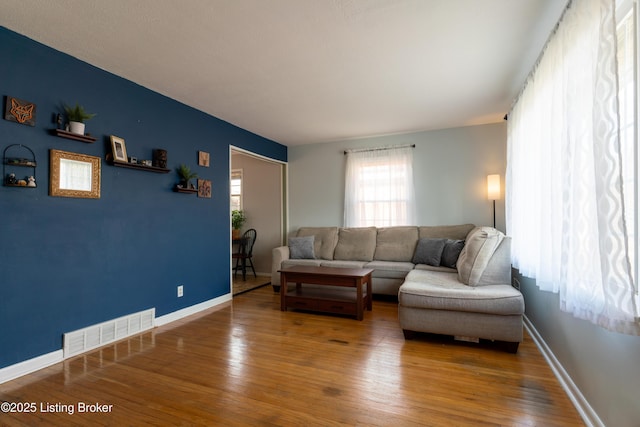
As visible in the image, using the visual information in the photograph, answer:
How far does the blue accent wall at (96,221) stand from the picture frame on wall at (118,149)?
78mm

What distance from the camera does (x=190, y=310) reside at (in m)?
3.69

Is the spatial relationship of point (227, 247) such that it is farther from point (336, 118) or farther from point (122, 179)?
point (336, 118)

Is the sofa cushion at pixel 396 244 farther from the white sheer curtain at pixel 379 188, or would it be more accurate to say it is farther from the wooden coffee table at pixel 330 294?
the wooden coffee table at pixel 330 294

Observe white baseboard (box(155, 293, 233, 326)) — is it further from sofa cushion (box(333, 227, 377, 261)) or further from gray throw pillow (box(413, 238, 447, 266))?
gray throw pillow (box(413, 238, 447, 266))

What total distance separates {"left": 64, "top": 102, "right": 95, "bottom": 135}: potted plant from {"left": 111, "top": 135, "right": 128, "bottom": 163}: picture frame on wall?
0.87 feet

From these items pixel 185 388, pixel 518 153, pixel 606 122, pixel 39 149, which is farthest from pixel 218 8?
pixel 518 153

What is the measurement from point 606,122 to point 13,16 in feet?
11.4

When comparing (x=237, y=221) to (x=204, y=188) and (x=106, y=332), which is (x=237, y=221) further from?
(x=106, y=332)

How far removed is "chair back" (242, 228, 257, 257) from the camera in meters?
5.91

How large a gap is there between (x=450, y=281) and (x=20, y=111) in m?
3.90

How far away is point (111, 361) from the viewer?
2449mm

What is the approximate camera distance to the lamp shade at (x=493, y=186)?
435cm

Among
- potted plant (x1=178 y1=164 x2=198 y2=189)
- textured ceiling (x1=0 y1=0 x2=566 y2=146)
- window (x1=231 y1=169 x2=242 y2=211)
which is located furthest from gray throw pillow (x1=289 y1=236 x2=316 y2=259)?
textured ceiling (x1=0 y1=0 x2=566 y2=146)

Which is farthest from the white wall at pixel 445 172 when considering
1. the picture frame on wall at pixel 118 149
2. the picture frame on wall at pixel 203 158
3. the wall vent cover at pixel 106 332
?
the picture frame on wall at pixel 118 149
